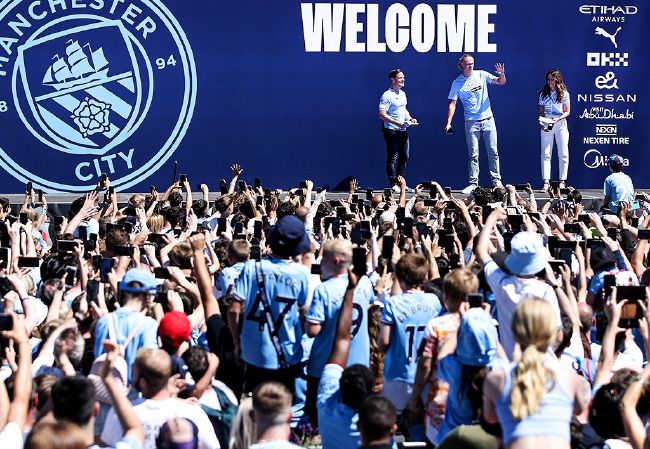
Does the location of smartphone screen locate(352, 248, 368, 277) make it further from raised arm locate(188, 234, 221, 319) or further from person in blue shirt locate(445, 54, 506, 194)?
person in blue shirt locate(445, 54, 506, 194)

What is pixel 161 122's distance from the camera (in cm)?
1627

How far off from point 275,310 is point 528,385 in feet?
5.73

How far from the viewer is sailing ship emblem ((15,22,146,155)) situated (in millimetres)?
15945

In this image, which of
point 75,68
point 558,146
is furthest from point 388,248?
point 75,68

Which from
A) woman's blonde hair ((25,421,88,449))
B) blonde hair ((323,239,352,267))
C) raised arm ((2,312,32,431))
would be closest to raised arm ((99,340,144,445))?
raised arm ((2,312,32,431))

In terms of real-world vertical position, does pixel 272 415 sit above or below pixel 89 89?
below

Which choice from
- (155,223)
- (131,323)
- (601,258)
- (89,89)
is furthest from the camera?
(89,89)

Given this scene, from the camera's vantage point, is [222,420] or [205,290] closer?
[222,420]

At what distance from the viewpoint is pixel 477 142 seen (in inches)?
604

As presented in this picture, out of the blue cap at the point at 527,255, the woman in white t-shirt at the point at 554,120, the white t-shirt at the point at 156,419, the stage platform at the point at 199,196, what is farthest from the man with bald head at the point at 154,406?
the woman in white t-shirt at the point at 554,120

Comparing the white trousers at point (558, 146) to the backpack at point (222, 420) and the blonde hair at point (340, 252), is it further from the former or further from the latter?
the backpack at point (222, 420)

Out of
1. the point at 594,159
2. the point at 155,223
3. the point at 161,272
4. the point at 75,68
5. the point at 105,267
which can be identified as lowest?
the point at 594,159

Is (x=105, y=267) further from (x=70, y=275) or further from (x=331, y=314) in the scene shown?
(x=331, y=314)

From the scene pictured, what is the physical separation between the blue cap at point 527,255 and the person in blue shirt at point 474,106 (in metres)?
9.90
